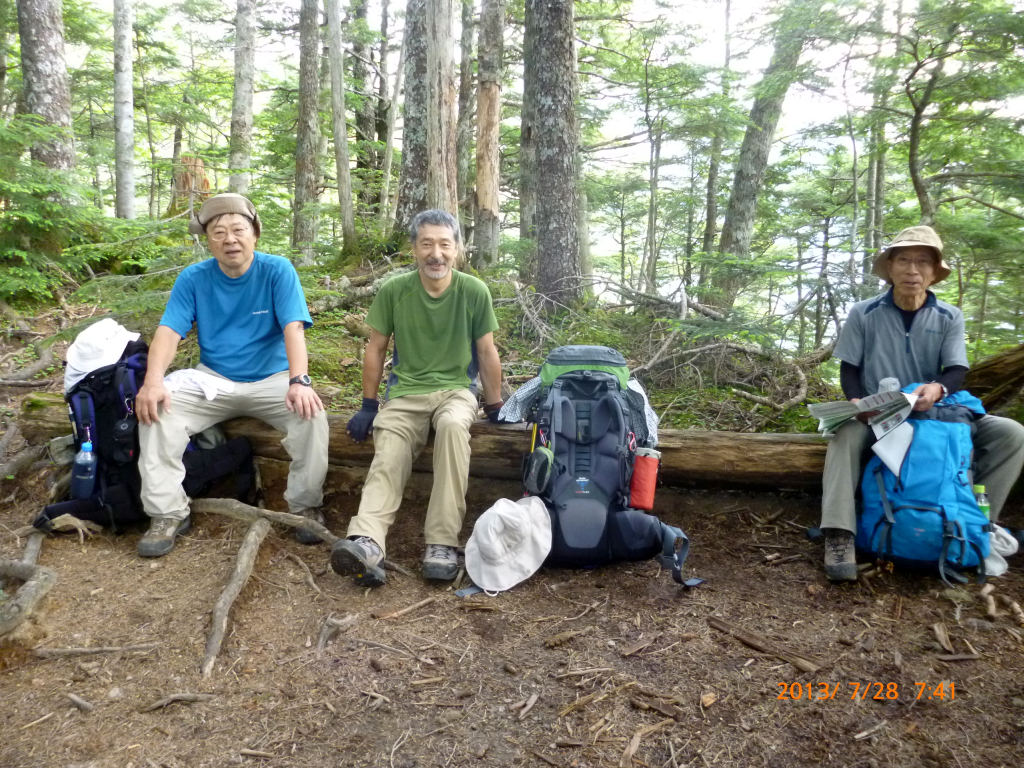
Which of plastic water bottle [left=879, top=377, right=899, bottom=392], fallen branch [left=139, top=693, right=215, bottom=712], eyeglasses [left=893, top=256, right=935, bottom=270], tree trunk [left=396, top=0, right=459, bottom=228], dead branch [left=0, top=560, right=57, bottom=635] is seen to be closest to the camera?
fallen branch [left=139, top=693, right=215, bottom=712]

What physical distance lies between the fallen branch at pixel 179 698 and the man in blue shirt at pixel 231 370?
4.50ft

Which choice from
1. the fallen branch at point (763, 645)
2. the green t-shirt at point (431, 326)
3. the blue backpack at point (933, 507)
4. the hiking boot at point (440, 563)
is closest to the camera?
the fallen branch at point (763, 645)

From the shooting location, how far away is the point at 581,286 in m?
7.20

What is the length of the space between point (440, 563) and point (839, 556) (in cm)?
229

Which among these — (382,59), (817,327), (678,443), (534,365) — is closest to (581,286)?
(534,365)

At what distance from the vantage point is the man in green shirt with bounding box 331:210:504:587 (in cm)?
384

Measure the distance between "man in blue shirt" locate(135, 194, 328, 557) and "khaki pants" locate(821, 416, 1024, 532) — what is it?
3196 mm

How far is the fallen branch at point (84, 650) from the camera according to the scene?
2943 mm

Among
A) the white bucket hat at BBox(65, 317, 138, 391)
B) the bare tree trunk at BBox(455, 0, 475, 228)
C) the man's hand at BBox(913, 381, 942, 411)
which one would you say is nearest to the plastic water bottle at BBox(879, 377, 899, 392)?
the man's hand at BBox(913, 381, 942, 411)

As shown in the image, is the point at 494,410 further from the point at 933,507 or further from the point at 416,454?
the point at 933,507

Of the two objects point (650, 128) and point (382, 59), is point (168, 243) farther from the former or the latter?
point (382, 59)

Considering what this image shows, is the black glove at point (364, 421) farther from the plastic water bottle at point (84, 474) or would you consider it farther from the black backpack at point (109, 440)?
the plastic water bottle at point (84, 474)

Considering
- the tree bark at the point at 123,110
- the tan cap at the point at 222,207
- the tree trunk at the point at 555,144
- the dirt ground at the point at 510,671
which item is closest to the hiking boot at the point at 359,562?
the dirt ground at the point at 510,671
